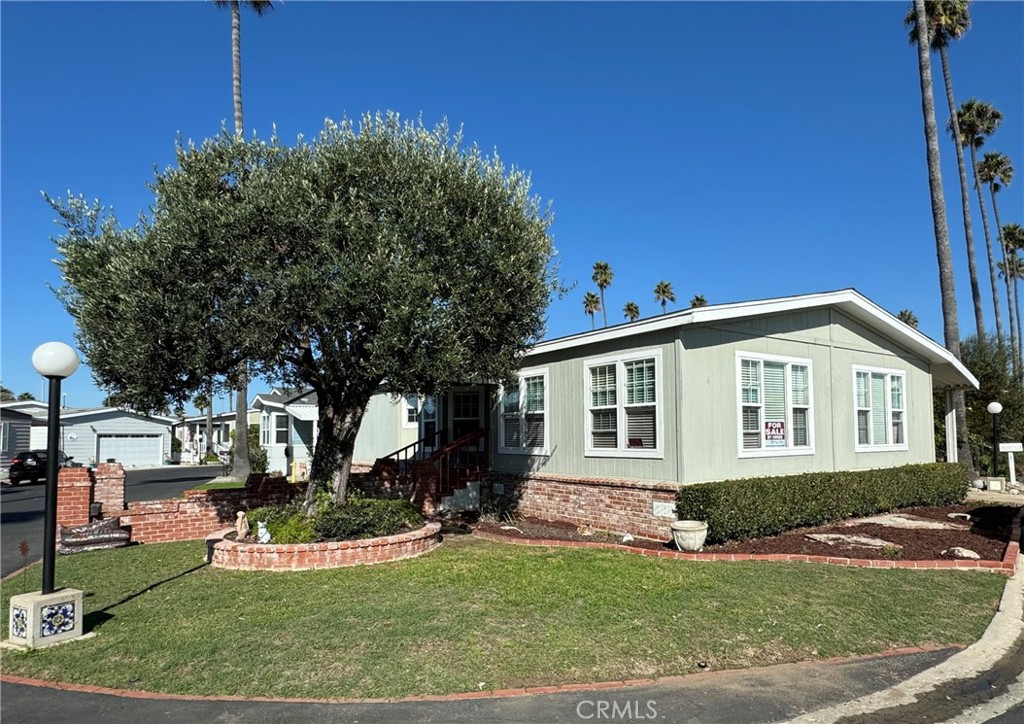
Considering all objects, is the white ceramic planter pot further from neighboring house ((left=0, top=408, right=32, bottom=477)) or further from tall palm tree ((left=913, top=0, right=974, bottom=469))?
neighboring house ((left=0, top=408, right=32, bottom=477))

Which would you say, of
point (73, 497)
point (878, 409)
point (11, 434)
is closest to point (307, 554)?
point (73, 497)

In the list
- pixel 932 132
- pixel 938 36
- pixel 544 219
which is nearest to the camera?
pixel 544 219

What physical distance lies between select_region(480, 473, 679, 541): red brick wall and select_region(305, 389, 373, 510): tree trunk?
435cm

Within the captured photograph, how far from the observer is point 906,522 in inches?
508

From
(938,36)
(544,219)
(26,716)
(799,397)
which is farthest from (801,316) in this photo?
(938,36)

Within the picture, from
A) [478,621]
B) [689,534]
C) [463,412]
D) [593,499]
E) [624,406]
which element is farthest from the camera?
[463,412]

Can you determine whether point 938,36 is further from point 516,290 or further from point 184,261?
point 184,261

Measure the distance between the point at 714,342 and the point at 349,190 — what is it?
249 inches

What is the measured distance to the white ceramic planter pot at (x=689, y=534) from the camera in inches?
380

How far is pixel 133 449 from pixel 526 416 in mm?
36644

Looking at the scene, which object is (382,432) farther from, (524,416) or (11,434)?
(11,434)

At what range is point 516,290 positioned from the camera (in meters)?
10.0

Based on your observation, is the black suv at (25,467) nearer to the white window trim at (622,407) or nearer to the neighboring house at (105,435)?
the neighboring house at (105,435)

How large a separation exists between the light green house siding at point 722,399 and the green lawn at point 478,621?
2505 millimetres
